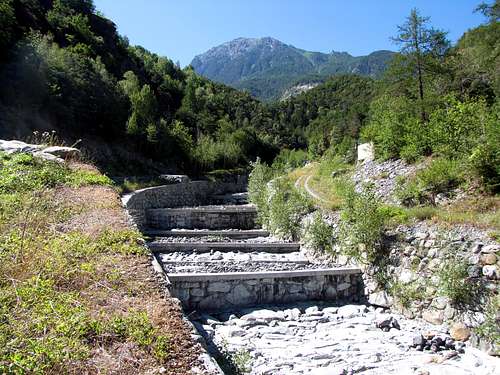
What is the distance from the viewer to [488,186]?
10.8 meters

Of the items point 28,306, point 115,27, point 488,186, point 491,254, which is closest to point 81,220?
point 28,306

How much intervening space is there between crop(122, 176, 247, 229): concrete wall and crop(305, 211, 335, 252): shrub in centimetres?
609

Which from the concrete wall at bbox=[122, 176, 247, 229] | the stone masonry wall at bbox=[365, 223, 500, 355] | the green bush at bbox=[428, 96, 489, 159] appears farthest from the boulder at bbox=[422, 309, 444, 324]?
the concrete wall at bbox=[122, 176, 247, 229]

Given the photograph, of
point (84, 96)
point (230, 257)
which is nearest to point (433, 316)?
point (230, 257)

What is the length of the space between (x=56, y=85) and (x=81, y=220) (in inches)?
944

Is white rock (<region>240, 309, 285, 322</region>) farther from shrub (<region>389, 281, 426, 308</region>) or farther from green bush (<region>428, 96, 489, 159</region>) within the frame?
green bush (<region>428, 96, 489, 159</region>)

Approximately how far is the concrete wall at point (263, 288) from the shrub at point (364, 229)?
63 cm

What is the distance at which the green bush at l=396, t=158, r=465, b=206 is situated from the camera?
12.4 meters

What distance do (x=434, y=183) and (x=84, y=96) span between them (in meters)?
26.6

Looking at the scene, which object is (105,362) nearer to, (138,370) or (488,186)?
(138,370)

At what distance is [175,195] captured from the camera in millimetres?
26875

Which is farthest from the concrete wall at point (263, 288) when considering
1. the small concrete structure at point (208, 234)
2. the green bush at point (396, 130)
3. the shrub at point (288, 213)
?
the green bush at point (396, 130)

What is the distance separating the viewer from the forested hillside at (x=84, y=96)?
26.9m

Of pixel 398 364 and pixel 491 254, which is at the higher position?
pixel 491 254
